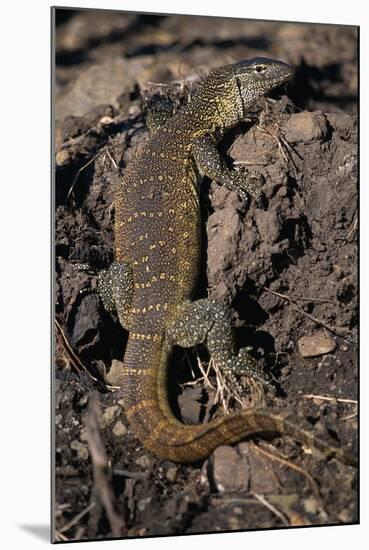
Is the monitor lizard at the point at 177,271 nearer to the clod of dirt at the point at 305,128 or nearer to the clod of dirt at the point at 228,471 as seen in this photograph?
the clod of dirt at the point at 228,471

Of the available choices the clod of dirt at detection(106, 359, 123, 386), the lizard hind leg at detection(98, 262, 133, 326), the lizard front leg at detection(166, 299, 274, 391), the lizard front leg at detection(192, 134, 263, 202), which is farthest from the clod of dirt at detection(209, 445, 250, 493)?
the lizard front leg at detection(192, 134, 263, 202)

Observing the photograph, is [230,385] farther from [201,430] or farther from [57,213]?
[57,213]

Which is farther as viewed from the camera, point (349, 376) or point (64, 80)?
point (64, 80)

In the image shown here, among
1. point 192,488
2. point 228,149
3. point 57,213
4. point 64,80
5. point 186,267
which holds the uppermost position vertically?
point 64,80

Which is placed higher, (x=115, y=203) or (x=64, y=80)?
(x=64, y=80)

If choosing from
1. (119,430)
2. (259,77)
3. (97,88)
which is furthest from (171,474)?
(97,88)

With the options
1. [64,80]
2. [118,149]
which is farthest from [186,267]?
[64,80]

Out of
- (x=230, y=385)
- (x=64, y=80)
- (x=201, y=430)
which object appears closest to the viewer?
(x=201, y=430)

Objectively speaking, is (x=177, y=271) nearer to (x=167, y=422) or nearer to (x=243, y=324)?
(x=243, y=324)
